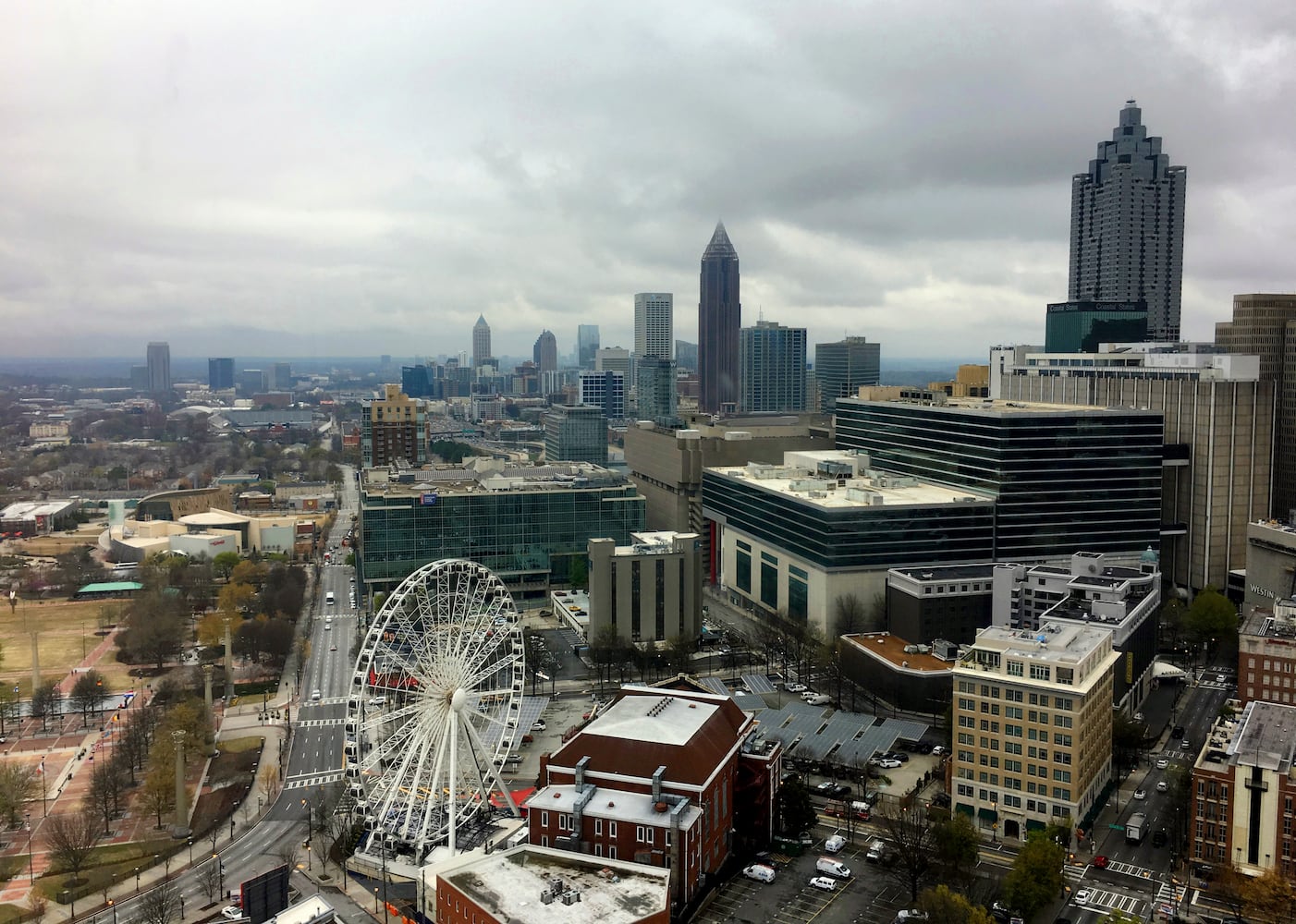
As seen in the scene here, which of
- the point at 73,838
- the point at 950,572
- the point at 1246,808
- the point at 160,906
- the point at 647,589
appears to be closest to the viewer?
the point at 160,906

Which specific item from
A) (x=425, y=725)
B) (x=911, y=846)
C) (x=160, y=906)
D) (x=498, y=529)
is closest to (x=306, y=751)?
(x=425, y=725)

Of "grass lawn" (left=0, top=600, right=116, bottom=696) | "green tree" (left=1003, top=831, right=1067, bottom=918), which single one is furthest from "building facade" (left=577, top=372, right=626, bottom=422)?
"green tree" (left=1003, top=831, right=1067, bottom=918)

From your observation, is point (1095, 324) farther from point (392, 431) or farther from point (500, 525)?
point (392, 431)

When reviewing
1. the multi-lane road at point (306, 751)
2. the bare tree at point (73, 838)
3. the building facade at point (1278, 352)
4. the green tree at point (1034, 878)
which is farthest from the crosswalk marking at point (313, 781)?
the building facade at point (1278, 352)

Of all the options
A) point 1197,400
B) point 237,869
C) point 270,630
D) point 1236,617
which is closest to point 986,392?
point 1197,400

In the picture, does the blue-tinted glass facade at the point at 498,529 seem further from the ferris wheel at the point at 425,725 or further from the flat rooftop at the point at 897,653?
the ferris wheel at the point at 425,725

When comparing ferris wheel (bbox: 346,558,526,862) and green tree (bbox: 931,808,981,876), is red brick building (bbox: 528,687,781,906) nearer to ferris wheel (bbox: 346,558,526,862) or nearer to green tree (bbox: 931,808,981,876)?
ferris wheel (bbox: 346,558,526,862)

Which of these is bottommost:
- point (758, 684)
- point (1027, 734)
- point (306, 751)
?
point (306, 751)
